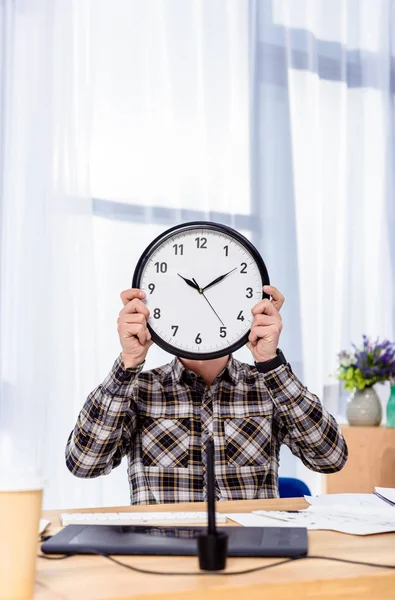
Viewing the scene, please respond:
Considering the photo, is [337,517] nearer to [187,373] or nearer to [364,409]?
[187,373]

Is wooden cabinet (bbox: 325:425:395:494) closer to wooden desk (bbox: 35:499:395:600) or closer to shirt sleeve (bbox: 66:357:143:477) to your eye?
shirt sleeve (bbox: 66:357:143:477)

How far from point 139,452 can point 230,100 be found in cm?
190

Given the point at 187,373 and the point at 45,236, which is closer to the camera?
the point at 187,373

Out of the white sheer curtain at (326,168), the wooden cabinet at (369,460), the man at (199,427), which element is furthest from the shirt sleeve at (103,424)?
the white sheer curtain at (326,168)

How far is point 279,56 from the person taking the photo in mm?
3330

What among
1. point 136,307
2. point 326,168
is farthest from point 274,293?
point 326,168

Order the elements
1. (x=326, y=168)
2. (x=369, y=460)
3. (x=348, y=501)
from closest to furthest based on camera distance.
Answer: (x=348, y=501) → (x=369, y=460) → (x=326, y=168)

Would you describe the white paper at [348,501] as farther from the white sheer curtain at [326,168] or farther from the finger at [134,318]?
the white sheer curtain at [326,168]

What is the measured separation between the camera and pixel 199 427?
1.71 meters

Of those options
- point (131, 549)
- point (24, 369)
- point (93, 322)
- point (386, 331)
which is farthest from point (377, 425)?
point (131, 549)

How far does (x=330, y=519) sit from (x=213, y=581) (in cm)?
44

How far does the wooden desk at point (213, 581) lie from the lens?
701 mm

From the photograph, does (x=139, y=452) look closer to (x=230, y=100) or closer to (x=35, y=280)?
(x=35, y=280)

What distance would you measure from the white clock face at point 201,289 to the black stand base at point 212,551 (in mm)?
764
